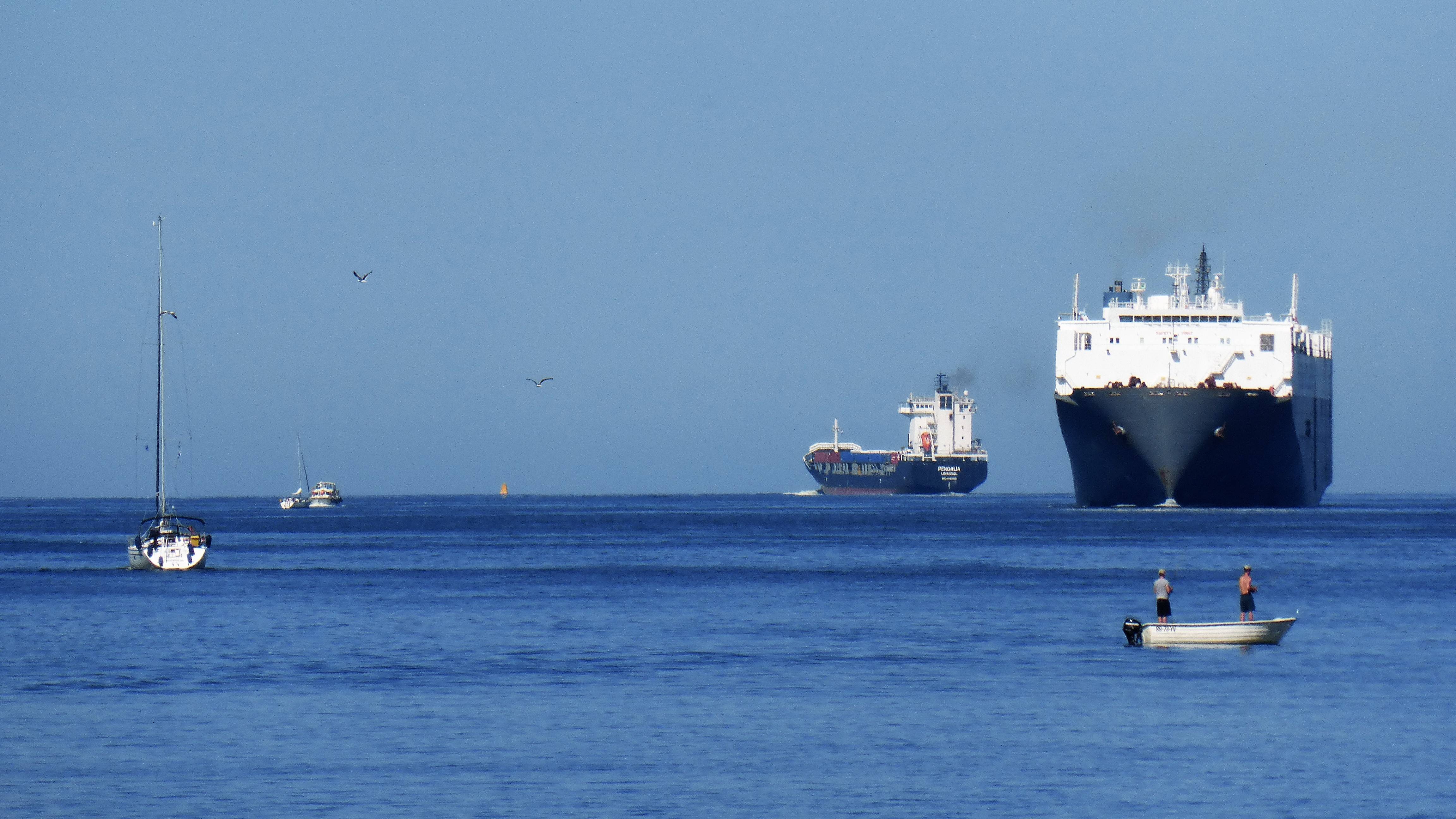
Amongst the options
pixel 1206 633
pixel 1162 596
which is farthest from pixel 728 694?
pixel 1206 633

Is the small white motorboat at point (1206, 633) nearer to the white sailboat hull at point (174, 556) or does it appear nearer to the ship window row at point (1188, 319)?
the white sailboat hull at point (174, 556)

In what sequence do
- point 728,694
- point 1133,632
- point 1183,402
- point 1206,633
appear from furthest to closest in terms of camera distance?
point 1183,402
point 1206,633
point 1133,632
point 728,694

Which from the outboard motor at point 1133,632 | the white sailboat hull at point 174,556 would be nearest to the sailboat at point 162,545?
the white sailboat hull at point 174,556

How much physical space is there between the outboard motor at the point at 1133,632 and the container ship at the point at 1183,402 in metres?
49.7

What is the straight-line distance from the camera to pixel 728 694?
98.1 ft

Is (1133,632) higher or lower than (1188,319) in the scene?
lower

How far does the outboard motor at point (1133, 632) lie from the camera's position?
1428 inches

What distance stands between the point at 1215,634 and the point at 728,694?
11.4m

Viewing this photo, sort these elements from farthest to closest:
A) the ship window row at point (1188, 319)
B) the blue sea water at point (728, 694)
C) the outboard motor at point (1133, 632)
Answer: the ship window row at point (1188, 319) → the outboard motor at point (1133, 632) → the blue sea water at point (728, 694)

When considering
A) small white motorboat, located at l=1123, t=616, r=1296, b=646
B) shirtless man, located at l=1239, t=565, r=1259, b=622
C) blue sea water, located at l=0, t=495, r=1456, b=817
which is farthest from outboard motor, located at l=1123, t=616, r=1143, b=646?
shirtless man, located at l=1239, t=565, r=1259, b=622

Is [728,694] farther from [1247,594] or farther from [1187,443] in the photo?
[1187,443]

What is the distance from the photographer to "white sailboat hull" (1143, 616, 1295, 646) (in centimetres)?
3612

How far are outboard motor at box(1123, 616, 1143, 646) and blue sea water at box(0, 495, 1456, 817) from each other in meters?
0.41

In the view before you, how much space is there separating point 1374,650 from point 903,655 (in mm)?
8934
